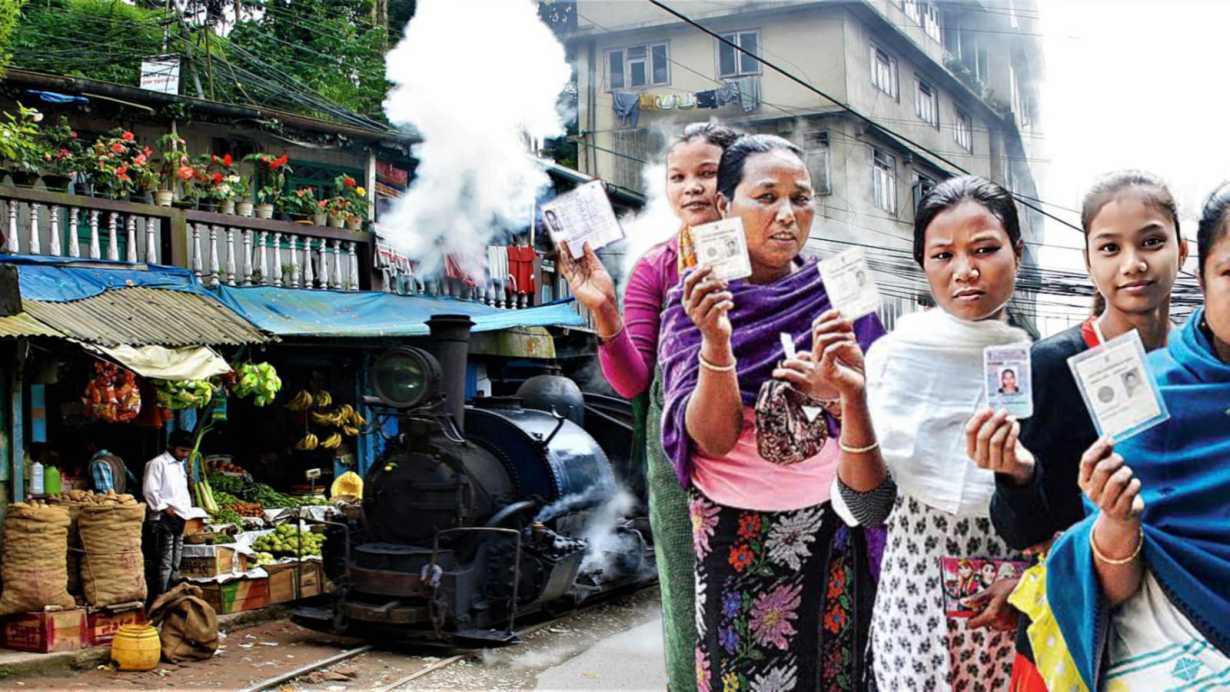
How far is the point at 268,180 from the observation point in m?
14.8

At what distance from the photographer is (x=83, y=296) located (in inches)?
383

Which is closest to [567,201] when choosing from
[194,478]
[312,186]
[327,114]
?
[194,478]

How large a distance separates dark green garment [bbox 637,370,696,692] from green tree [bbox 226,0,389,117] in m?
20.4

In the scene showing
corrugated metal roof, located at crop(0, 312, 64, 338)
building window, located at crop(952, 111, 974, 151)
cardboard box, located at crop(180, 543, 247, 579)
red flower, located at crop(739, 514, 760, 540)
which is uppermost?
building window, located at crop(952, 111, 974, 151)

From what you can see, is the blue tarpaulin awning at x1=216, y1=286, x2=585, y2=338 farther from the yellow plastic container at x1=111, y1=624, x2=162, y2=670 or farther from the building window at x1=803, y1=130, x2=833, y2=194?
the building window at x1=803, y1=130, x2=833, y2=194

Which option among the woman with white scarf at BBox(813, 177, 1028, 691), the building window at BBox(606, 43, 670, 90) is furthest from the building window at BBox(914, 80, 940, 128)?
the building window at BBox(606, 43, 670, 90)

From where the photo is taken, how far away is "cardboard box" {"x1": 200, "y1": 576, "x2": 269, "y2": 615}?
9.57 m

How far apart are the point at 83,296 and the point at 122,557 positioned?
2.35m

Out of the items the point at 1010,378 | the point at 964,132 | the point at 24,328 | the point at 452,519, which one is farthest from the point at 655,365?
the point at 24,328

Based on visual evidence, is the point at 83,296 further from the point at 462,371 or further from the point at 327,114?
the point at 327,114

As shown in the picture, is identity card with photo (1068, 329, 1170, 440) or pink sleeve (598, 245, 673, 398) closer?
identity card with photo (1068, 329, 1170, 440)

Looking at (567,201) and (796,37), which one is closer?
(567,201)

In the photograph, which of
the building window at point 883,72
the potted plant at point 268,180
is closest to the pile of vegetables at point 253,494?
the potted plant at point 268,180

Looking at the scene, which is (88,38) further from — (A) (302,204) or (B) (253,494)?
(B) (253,494)
